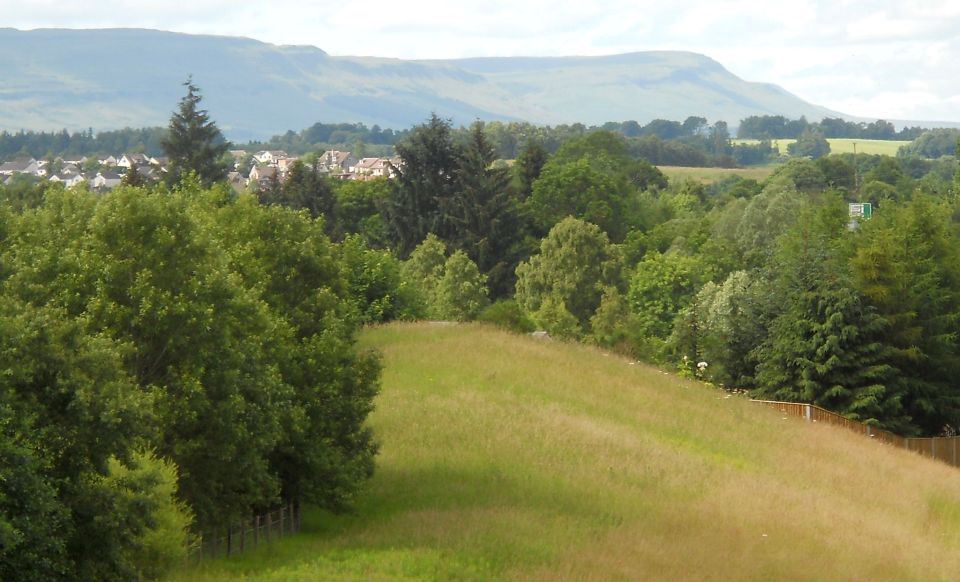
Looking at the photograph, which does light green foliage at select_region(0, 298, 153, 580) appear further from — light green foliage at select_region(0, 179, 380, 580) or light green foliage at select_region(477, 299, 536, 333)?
light green foliage at select_region(477, 299, 536, 333)

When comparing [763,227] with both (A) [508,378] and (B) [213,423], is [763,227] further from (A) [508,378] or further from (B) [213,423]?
(B) [213,423]

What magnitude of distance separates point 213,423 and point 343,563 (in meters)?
3.42

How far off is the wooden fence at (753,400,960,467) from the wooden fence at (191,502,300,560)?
89.2 ft

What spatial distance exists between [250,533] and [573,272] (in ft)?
197

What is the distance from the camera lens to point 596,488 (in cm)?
3512

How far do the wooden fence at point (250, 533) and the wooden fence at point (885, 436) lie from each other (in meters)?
27.2

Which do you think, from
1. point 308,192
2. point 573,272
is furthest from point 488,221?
point 308,192

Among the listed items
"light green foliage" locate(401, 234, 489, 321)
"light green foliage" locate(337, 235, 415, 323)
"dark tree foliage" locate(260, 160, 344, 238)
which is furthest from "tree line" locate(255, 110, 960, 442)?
"light green foliage" locate(337, 235, 415, 323)

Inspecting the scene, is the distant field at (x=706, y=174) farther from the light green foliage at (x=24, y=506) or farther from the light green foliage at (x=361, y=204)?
the light green foliage at (x=24, y=506)

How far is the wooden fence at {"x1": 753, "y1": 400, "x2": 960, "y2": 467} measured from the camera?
53656mm

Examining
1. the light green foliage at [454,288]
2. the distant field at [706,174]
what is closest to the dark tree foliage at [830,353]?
the light green foliage at [454,288]

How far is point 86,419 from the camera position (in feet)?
65.6

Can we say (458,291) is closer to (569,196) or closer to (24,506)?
(569,196)

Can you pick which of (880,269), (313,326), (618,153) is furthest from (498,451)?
(618,153)
